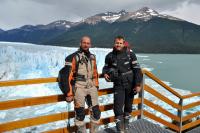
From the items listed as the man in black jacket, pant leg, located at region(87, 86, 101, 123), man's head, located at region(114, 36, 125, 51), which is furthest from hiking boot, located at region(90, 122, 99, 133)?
man's head, located at region(114, 36, 125, 51)

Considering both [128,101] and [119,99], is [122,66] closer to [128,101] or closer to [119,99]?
[119,99]

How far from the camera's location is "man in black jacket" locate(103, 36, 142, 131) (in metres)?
4.50

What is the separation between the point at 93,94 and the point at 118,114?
0.62 metres

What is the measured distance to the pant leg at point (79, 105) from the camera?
4.12 metres

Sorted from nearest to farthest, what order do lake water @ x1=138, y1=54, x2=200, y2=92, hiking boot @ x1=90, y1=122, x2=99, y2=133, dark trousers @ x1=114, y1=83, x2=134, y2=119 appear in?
hiking boot @ x1=90, y1=122, x2=99, y2=133 → dark trousers @ x1=114, y1=83, x2=134, y2=119 → lake water @ x1=138, y1=54, x2=200, y2=92

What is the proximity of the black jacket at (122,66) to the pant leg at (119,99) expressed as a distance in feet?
0.40

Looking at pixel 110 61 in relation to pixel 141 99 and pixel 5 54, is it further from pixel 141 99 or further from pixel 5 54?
pixel 5 54

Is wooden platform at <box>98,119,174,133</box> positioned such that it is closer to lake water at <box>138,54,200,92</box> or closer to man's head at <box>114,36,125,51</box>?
man's head at <box>114,36,125,51</box>

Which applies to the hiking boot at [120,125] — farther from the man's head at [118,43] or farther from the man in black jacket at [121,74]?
the man's head at [118,43]

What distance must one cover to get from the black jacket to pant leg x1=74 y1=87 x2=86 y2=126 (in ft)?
2.06

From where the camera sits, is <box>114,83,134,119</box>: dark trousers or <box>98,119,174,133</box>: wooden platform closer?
<box>114,83,134,119</box>: dark trousers

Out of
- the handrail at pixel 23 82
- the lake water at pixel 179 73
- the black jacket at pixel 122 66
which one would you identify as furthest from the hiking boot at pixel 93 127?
the lake water at pixel 179 73

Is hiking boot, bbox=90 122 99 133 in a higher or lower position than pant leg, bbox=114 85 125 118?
lower

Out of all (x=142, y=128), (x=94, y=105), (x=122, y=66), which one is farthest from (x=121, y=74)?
(x=142, y=128)
